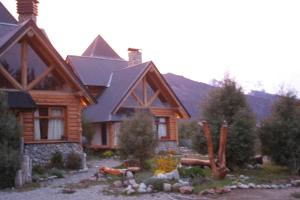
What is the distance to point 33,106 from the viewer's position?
59.3ft

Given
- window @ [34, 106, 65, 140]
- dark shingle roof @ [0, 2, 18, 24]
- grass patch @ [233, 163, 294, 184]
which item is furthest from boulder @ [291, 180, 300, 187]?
dark shingle roof @ [0, 2, 18, 24]

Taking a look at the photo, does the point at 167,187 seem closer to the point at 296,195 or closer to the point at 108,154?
the point at 296,195

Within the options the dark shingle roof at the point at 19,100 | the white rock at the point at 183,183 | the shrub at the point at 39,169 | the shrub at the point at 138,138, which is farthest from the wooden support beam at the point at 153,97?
the white rock at the point at 183,183

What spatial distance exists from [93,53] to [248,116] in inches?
828

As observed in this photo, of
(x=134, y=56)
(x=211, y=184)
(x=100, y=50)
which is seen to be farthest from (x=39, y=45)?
(x=100, y=50)

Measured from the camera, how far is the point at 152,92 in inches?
1111

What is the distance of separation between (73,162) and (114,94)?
915cm

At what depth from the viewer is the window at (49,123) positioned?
64.8 feet

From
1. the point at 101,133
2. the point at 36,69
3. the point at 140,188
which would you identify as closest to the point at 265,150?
the point at 140,188

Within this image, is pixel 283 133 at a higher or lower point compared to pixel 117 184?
higher

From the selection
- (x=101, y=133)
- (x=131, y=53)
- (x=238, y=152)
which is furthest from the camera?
(x=131, y=53)

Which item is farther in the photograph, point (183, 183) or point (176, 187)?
point (183, 183)

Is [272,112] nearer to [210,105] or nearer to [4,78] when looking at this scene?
[210,105]

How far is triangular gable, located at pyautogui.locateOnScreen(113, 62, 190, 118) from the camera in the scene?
26998 mm
